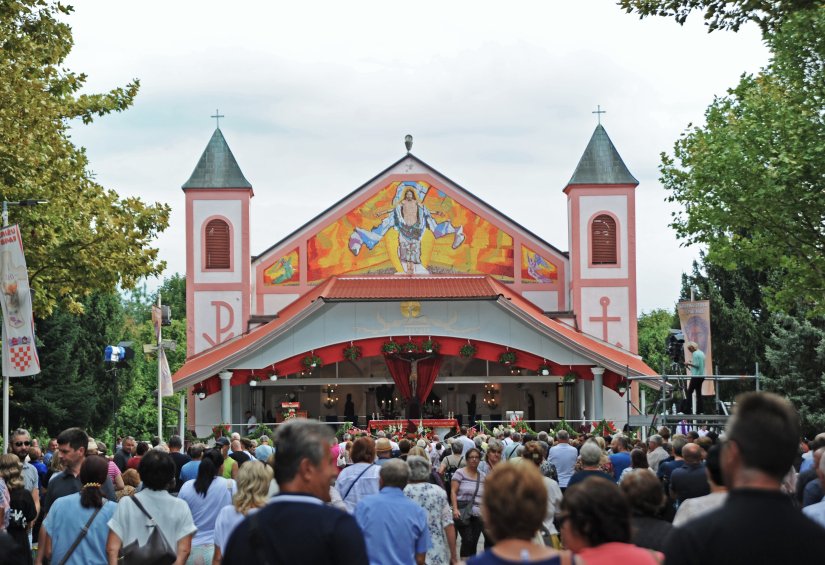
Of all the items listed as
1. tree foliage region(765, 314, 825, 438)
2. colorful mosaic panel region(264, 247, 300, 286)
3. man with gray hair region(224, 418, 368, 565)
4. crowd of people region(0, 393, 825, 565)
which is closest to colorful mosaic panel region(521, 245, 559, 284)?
colorful mosaic panel region(264, 247, 300, 286)

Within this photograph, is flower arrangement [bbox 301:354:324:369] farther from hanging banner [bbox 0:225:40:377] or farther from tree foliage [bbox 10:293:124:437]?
hanging banner [bbox 0:225:40:377]

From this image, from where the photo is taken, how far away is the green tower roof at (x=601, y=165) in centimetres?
5084

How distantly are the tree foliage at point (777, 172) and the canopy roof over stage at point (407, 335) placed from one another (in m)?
8.03

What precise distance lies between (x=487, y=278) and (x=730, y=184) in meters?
17.9

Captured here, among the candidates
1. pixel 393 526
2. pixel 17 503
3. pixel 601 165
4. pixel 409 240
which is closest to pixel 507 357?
pixel 409 240

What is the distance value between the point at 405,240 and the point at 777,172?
23111 millimetres

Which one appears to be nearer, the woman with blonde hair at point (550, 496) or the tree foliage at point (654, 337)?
the woman with blonde hair at point (550, 496)

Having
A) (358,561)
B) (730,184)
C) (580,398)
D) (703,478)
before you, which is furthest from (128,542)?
(580,398)

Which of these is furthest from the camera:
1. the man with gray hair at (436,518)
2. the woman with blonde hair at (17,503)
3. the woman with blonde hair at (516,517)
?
the man with gray hair at (436,518)

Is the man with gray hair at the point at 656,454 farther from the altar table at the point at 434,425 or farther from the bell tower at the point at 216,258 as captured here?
the bell tower at the point at 216,258

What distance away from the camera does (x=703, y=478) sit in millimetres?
11727

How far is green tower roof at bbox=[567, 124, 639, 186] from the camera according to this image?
5084 centimetres

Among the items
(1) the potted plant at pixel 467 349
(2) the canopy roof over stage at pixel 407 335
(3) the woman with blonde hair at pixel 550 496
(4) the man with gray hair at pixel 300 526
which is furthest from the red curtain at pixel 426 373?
(4) the man with gray hair at pixel 300 526

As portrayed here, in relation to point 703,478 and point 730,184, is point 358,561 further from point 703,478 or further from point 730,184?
point 730,184
